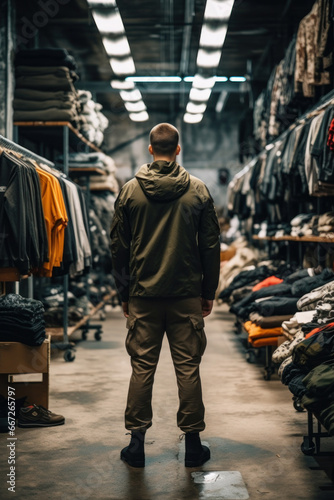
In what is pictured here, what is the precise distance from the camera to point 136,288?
3.50 meters

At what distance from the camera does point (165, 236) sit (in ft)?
11.5

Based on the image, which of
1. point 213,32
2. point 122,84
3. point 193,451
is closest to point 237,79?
point 122,84

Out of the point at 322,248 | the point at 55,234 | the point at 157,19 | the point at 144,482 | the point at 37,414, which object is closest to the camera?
the point at 144,482

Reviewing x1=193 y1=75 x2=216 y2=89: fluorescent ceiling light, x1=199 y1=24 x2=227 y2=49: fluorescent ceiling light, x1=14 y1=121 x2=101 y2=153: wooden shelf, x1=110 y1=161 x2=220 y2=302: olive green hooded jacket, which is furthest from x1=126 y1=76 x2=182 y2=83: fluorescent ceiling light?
x1=110 y1=161 x2=220 y2=302: olive green hooded jacket

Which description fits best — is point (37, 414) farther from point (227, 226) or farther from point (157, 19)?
point (227, 226)

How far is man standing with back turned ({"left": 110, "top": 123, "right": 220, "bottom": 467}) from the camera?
347 cm

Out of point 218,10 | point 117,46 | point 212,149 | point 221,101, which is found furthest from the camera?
point 212,149

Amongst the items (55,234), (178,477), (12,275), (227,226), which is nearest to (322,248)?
(55,234)

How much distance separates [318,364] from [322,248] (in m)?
3.64

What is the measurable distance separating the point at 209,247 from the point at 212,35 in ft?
16.3

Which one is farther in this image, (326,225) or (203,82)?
(203,82)

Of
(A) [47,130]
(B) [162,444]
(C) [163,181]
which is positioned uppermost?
(A) [47,130]

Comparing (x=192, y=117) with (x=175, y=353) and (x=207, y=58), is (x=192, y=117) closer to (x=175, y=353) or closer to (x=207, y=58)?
(x=207, y=58)

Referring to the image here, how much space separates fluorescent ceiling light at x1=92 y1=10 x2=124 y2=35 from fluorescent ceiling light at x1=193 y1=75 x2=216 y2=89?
7.56 feet
